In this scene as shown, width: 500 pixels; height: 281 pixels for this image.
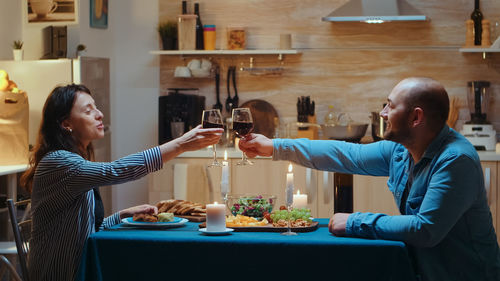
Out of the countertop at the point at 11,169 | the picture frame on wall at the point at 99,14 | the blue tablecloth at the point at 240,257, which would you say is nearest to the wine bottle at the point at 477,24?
the picture frame on wall at the point at 99,14

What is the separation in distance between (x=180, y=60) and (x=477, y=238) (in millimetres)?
3982

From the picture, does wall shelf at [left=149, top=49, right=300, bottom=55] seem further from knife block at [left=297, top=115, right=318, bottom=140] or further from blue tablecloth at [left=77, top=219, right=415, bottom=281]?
blue tablecloth at [left=77, top=219, right=415, bottom=281]

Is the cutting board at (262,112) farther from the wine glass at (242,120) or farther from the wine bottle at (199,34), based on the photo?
the wine glass at (242,120)

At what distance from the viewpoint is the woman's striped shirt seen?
2486 mm

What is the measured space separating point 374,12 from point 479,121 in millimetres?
1139

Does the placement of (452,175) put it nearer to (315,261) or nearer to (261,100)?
(315,261)

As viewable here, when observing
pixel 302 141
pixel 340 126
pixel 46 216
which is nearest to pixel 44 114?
pixel 46 216

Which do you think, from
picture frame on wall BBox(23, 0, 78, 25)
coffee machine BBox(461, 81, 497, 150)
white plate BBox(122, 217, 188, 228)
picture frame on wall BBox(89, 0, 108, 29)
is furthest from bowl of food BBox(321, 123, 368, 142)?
white plate BBox(122, 217, 188, 228)

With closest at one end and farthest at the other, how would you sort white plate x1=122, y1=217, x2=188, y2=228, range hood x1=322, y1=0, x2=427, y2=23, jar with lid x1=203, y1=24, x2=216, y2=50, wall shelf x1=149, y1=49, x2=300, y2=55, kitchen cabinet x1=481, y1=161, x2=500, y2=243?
1. white plate x1=122, y1=217, x2=188, y2=228
2. kitchen cabinet x1=481, y1=161, x2=500, y2=243
3. range hood x1=322, y1=0, x2=427, y2=23
4. wall shelf x1=149, y1=49, x2=300, y2=55
5. jar with lid x1=203, y1=24, x2=216, y2=50

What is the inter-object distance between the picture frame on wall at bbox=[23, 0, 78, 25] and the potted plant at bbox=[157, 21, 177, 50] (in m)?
0.74

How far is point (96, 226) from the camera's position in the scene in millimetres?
2646

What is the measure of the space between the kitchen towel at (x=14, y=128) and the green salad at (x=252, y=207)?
7.84 ft

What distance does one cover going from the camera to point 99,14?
565 cm

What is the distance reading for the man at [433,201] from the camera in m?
2.26
